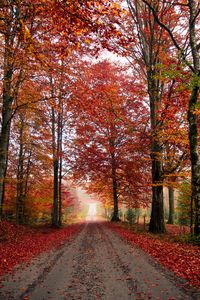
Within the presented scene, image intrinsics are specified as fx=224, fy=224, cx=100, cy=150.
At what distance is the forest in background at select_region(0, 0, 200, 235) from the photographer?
11047mm

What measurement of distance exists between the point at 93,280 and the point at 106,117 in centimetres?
1153

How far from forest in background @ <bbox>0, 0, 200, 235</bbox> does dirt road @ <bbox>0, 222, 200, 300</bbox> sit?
5.03 m

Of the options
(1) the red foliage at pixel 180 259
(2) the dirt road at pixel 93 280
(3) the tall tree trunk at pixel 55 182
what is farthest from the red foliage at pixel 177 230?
(3) the tall tree trunk at pixel 55 182

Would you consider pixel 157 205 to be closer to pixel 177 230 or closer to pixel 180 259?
pixel 177 230

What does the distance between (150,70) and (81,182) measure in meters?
15.1

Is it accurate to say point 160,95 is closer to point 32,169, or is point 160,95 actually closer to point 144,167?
point 144,167

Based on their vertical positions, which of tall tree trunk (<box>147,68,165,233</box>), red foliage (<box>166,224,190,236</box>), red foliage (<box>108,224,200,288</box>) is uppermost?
tall tree trunk (<box>147,68,165,233</box>)

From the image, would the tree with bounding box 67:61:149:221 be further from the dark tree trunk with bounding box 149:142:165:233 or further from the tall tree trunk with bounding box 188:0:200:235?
the tall tree trunk with bounding box 188:0:200:235

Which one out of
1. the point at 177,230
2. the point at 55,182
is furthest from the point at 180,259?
the point at 55,182

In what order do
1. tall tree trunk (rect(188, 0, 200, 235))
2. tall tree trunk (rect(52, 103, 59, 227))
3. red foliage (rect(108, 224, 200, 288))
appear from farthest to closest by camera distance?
1. tall tree trunk (rect(52, 103, 59, 227))
2. tall tree trunk (rect(188, 0, 200, 235))
3. red foliage (rect(108, 224, 200, 288))

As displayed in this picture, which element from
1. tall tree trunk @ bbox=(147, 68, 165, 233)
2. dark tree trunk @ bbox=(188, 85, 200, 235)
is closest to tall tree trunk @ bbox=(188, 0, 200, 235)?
dark tree trunk @ bbox=(188, 85, 200, 235)

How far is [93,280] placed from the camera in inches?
228

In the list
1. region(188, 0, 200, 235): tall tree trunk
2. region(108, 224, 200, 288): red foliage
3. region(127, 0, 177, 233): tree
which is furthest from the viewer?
region(127, 0, 177, 233): tree

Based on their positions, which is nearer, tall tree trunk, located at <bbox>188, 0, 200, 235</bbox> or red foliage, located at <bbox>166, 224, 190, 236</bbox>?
tall tree trunk, located at <bbox>188, 0, 200, 235</bbox>
